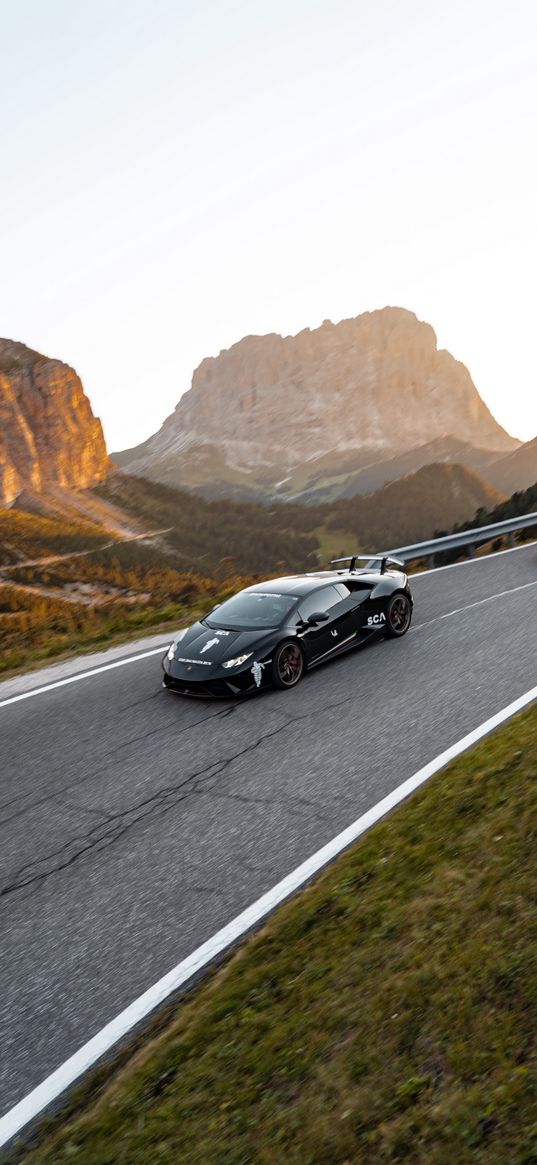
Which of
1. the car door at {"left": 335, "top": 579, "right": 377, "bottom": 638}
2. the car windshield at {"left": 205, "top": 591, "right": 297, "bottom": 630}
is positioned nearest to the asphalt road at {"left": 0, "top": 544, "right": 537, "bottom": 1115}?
the car door at {"left": 335, "top": 579, "right": 377, "bottom": 638}

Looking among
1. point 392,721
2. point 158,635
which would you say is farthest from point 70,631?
point 392,721

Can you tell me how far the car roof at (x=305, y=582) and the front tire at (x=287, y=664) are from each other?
33.3 inches

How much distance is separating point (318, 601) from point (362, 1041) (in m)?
6.82

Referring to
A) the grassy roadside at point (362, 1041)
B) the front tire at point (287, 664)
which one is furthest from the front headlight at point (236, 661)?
the grassy roadside at point (362, 1041)

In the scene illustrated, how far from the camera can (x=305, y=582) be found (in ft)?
35.2

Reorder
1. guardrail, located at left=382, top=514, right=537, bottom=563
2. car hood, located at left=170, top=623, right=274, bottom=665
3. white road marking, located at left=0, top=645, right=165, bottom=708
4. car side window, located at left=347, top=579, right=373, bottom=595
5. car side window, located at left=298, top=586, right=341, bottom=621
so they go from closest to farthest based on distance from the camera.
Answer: car hood, located at left=170, top=623, right=274, bottom=665 → white road marking, located at left=0, top=645, right=165, bottom=708 → car side window, located at left=298, top=586, right=341, bottom=621 → car side window, located at left=347, top=579, right=373, bottom=595 → guardrail, located at left=382, top=514, right=537, bottom=563

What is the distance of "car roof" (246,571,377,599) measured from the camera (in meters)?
10.4

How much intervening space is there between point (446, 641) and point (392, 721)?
10.2ft

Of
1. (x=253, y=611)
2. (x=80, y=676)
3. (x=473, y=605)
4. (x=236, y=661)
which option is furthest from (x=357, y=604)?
(x=80, y=676)

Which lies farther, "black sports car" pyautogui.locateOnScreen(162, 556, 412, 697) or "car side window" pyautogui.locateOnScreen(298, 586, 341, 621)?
"car side window" pyautogui.locateOnScreen(298, 586, 341, 621)

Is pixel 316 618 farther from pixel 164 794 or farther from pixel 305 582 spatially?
pixel 164 794

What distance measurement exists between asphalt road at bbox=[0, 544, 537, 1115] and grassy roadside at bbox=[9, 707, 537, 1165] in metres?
0.57

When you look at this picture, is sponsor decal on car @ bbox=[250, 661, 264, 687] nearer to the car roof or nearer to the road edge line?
the car roof

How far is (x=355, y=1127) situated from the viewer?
3.25m
